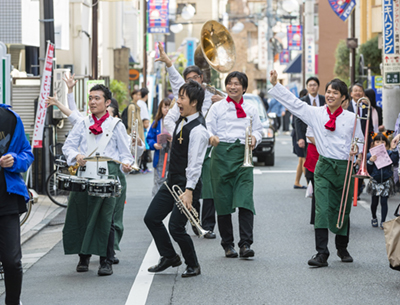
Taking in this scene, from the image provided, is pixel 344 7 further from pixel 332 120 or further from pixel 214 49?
pixel 332 120

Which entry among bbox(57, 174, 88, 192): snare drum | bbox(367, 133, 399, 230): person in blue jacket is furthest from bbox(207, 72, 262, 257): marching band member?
bbox(367, 133, 399, 230): person in blue jacket

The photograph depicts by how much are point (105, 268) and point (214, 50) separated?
5053 mm

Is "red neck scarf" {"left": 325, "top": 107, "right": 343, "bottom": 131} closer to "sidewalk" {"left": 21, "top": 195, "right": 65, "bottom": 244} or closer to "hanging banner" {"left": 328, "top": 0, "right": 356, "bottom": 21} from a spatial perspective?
"sidewalk" {"left": 21, "top": 195, "right": 65, "bottom": 244}

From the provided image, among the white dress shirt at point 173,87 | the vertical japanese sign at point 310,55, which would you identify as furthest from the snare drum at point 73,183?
the vertical japanese sign at point 310,55

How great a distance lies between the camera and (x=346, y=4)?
24266mm

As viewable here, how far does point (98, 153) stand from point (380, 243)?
12.1 ft

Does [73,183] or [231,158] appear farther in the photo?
[231,158]

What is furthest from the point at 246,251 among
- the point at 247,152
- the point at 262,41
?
the point at 262,41

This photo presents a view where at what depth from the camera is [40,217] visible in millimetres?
10906

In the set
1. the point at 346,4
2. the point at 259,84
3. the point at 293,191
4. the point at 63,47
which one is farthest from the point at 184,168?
the point at 259,84

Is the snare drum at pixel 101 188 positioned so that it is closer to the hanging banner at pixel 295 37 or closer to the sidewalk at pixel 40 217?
the sidewalk at pixel 40 217

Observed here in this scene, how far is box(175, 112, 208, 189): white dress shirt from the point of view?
648 centimetres

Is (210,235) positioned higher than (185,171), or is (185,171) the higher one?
(185,171)

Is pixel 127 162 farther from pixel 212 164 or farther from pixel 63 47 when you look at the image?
pixel 63 47
